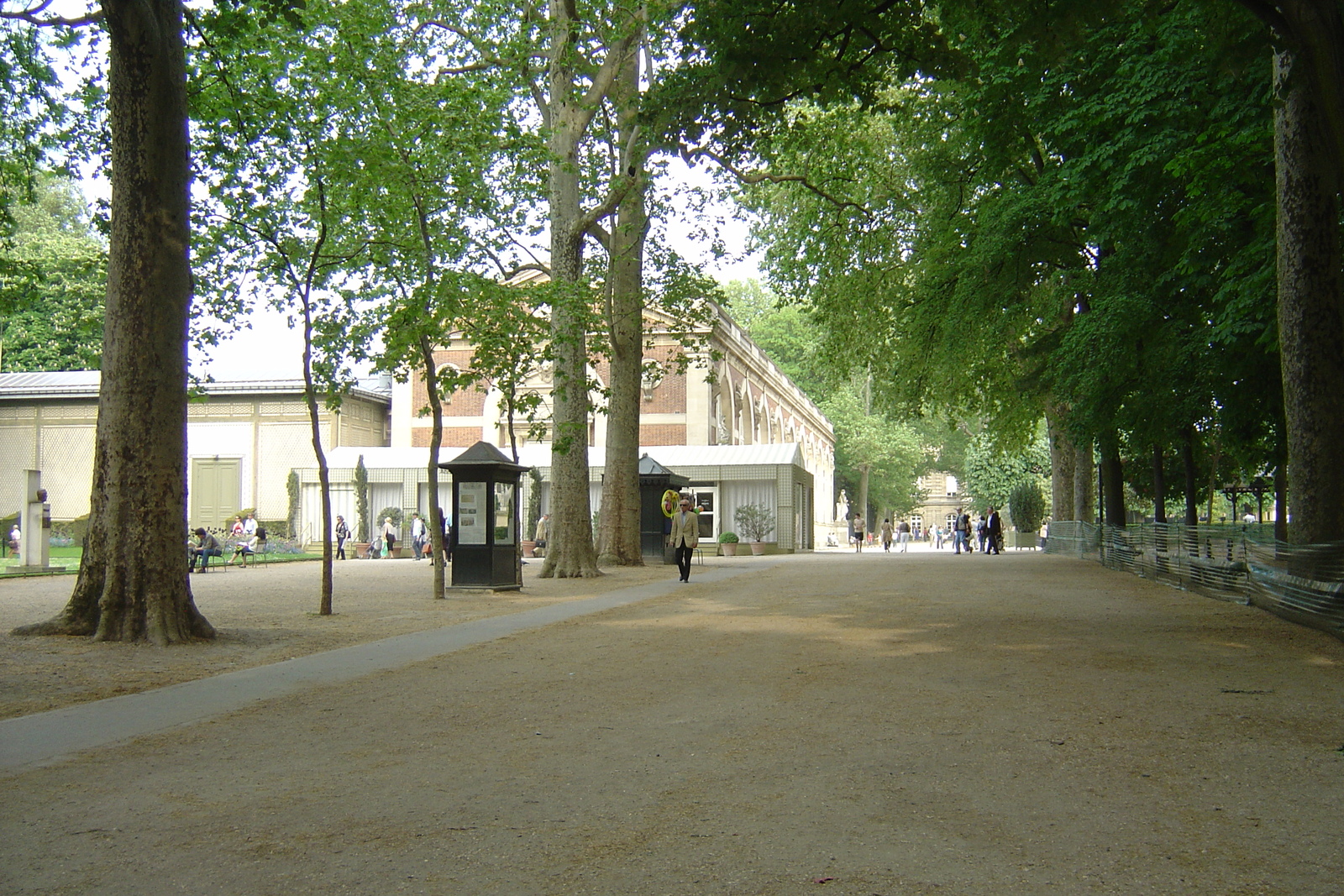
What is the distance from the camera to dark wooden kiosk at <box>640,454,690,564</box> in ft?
107

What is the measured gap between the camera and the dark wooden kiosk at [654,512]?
107 feet

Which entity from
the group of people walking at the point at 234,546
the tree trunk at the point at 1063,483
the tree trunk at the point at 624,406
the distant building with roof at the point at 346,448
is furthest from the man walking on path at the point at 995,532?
the group of people walking at the point at 234,546

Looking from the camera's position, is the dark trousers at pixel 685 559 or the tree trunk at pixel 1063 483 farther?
the tree trunk at pixel 1063 483

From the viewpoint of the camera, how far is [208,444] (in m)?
47.8

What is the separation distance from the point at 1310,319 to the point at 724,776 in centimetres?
1038

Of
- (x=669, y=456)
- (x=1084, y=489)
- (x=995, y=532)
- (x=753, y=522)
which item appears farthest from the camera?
(x=669, y=456)

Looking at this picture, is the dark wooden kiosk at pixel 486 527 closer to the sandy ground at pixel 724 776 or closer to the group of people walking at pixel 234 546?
the group of people walking at pixel 234 546

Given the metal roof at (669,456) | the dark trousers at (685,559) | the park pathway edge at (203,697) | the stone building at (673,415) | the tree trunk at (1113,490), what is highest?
the stone building at (673,415)

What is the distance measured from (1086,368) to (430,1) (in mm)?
16496

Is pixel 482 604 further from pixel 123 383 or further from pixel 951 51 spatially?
pixel 951 51

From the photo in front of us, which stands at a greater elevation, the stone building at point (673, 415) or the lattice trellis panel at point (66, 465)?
the stone building at point (673, 415)

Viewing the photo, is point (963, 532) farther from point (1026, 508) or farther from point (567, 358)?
point (567, 358)

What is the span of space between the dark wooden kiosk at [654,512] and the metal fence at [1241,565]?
Answer: 1173 cm

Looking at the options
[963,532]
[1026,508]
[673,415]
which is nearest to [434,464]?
[673,415]
